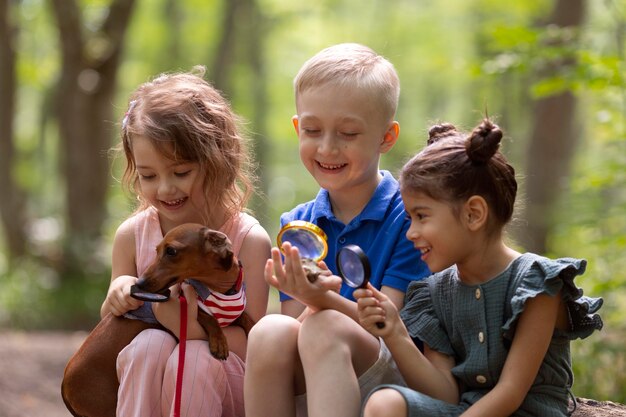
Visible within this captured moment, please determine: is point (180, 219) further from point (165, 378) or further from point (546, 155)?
point (546, 155)

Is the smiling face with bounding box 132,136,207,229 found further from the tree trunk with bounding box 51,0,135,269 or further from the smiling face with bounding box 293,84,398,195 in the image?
the tree trunk with bounding box 51,0,135,269

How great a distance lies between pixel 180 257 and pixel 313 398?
70 centimetres

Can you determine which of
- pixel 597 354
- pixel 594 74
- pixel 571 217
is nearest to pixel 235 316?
pixel 597 354

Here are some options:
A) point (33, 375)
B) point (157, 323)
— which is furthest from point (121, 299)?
point (33, 375)

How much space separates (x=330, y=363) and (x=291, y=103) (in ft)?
87.1

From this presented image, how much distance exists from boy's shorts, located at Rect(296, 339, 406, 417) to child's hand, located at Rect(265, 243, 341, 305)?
0.97 feet

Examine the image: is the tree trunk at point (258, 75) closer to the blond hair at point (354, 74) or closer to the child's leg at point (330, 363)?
the blond hair at point (354, 74)

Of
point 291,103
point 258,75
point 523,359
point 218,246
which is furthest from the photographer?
point 291,103

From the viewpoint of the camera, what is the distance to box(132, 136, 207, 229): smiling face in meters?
3.56

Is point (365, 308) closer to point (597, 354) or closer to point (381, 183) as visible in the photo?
point (381, 183)

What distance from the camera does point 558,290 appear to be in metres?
2.97

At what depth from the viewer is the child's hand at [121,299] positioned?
3471 millimetres

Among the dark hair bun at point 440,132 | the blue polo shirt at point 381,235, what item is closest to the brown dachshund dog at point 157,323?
the blue polo shirt at point 381,235

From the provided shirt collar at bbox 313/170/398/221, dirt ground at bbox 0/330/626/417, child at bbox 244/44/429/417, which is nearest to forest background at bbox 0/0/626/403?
shirt collar at bbox 313/170/398/221
